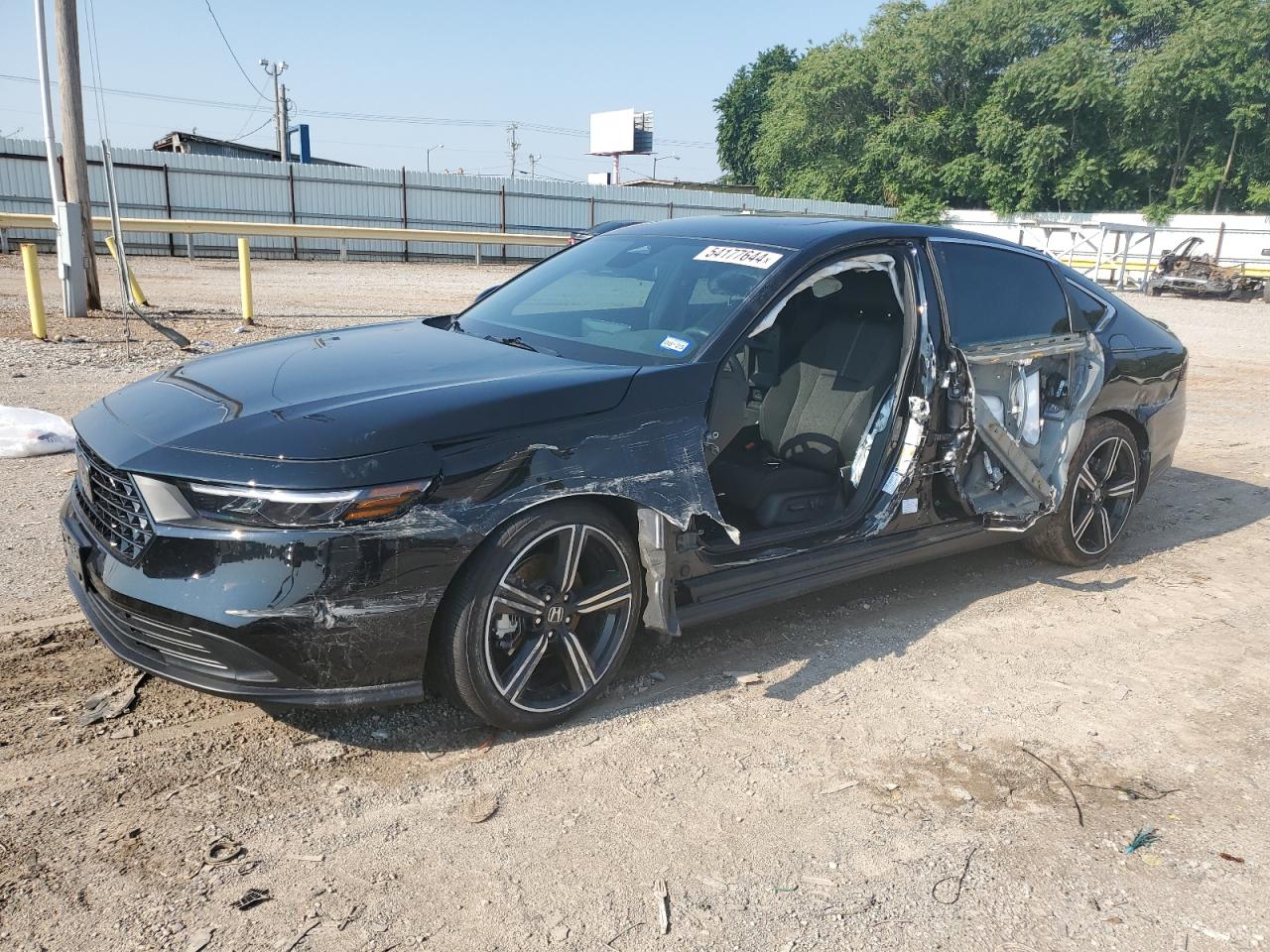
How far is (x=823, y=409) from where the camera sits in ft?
14.8

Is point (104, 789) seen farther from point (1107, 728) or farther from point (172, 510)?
point (1107, 728)

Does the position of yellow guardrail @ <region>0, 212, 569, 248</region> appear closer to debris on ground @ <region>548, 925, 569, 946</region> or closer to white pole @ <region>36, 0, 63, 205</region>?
white pole @ <region>36, 0, 63, 205</region>

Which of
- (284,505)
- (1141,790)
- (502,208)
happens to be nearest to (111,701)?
(284,505)

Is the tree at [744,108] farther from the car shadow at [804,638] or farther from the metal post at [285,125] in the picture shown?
the car shadow at [804,638]

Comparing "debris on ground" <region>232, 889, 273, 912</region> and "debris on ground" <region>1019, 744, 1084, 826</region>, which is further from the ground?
"debris on ground" <region>232, 889, 273, 912</region>

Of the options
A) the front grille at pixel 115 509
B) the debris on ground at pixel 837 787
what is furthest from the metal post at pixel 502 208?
the debris on ground at pixel 837 787

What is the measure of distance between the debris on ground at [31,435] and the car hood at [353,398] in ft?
10.5

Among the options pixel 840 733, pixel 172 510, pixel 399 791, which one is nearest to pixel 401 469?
pixel 172 510

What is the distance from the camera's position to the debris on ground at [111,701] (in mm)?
3248

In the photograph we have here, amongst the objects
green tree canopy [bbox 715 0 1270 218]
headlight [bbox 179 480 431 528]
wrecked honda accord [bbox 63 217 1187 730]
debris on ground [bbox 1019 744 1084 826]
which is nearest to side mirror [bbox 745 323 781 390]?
wrecked honda accord [bbox 63 217 1187 730]

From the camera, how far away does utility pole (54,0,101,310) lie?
39.2 ft

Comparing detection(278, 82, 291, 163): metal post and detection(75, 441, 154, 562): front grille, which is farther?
detection(278, 82, 291, 163): metal post

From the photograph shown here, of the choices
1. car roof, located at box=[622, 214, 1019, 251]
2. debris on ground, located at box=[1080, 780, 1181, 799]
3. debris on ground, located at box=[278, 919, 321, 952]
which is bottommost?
debris on ground, located at box=[1080, 780, 1181, 799]

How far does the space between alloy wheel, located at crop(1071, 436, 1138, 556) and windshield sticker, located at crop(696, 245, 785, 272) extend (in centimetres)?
229
